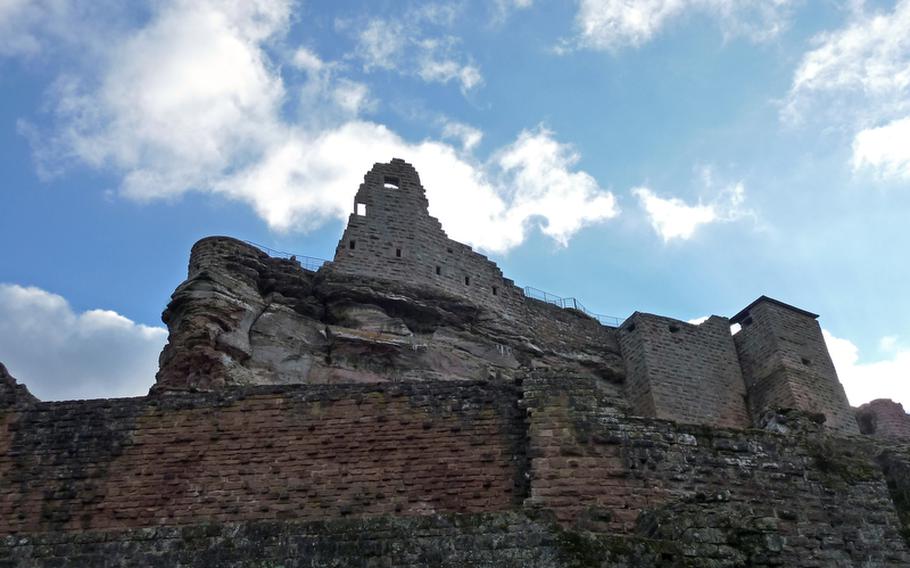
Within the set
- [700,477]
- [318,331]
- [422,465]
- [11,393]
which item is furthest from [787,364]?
[11,393]

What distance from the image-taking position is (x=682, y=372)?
28609 mm

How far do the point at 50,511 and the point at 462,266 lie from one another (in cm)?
1725

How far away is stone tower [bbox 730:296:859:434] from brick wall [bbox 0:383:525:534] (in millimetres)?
18008

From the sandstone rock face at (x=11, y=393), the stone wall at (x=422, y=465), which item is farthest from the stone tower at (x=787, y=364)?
the sandstone rock face at (x=11, y=393)

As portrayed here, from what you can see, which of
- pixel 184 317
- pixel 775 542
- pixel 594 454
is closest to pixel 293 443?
pixel 594 454

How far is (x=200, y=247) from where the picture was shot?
23266mm

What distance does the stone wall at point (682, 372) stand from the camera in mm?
27516

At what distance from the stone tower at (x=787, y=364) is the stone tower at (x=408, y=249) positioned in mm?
8371

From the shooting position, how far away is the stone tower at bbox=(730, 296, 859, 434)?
2798 centimetres

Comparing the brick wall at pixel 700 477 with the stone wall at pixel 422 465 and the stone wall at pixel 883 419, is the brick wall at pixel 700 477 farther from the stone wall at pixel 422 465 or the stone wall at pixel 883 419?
the stone wall at pixel 883 419

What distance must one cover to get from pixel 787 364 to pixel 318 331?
15.7 m

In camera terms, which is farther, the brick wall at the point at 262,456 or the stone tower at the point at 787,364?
the stone tower at the point at 787,364

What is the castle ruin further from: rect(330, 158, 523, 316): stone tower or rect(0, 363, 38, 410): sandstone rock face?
rect(330, 158, 523, 316): stone tower

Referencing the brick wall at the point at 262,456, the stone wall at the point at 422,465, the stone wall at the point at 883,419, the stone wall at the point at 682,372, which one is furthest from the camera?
the stone wall at the point at 883,419
